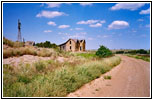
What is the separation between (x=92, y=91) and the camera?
21.9 ft

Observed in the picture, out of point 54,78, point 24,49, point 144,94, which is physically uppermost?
point 24,49

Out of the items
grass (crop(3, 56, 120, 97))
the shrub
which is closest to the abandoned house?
the shrub

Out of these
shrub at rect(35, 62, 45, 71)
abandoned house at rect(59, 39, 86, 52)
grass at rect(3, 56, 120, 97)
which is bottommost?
grass at rect(3, 56, 120, 97)

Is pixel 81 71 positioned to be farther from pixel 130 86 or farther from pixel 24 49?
pixel 24 49

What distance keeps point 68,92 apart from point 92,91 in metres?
0.94

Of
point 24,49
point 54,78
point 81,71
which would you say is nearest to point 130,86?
point 81,71

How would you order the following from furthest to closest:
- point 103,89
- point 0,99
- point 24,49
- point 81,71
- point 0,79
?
point 24,49, point 81,71, point 103,89, point 0,79, point 0,99

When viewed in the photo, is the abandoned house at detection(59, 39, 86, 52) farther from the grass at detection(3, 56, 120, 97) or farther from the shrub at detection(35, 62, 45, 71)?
the grass at detection(3, 56, 120, 97)

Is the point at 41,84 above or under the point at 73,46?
under

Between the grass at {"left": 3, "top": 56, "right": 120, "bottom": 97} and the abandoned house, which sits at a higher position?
the abandoned house

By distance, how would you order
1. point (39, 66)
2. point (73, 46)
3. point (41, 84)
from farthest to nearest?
point (73, 46), point (39, 66), point (41, 84)

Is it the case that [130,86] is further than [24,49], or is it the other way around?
[24,49]

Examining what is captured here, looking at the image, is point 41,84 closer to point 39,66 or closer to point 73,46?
point 39,66

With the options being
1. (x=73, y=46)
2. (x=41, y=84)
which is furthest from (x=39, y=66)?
(x=73, y=46)
